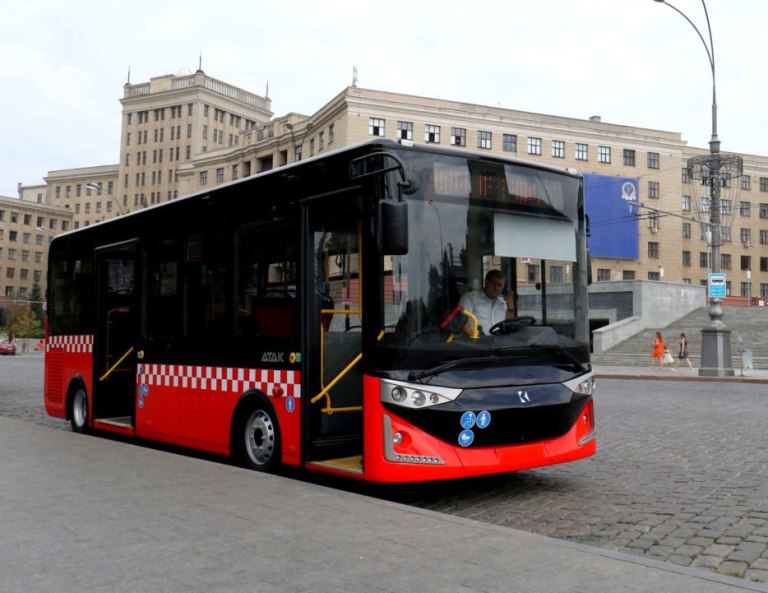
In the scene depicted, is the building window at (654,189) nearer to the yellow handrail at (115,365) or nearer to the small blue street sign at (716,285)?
the small blue street sign at (716,285)

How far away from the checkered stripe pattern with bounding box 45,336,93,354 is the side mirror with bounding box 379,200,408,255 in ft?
22.8

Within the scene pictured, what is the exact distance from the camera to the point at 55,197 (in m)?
142

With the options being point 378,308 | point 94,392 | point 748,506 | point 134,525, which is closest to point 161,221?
point 94,392

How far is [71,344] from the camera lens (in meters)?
12.4

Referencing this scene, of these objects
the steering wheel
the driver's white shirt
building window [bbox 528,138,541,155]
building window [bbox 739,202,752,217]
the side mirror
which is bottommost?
the steering wheel

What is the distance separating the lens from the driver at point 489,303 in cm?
692

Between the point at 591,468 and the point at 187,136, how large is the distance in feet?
373

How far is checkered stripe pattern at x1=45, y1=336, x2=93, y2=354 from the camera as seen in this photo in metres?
11.8

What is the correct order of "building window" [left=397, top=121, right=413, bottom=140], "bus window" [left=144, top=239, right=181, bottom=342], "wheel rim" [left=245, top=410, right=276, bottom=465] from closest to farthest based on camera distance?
"wheel rim" [left=245, top=410, right=276, bottom=465], "bus window" [left=144, top=239, right=181, bottom=342], "building window" [left=397, top=121, right=413, bottom=140]

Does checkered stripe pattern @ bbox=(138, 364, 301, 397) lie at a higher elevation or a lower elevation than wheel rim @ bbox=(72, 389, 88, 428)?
higher

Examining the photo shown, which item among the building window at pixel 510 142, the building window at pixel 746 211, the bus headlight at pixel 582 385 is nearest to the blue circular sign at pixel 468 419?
the bus headlight at pixel 582 385

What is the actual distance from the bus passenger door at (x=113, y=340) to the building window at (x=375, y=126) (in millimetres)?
55021

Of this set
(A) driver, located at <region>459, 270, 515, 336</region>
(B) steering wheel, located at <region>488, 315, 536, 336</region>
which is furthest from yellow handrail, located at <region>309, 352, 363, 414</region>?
(B) steering wheel, located at <region>488, 315, 536, 336</region>

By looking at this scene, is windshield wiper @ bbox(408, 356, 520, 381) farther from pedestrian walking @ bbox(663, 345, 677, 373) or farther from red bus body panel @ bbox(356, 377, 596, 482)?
pedestrian walking @ bbox(663, 345, 677, 373)
